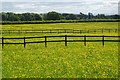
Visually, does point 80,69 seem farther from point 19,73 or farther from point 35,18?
point 35,18

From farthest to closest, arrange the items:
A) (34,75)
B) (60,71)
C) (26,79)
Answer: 1. (60,71)
2. (34,75)
3. (26,79)

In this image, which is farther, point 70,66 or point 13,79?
point 70,66

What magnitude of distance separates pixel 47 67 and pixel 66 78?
354 centimetres

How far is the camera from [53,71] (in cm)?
1605

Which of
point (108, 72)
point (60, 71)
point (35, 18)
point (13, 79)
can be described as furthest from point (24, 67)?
point (35, 18)

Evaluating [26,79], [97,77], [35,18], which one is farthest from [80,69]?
[35,18]

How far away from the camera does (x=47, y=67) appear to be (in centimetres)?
1745

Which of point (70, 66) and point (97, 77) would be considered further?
point (70, 66)

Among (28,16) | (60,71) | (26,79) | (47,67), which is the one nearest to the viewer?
(26,79)

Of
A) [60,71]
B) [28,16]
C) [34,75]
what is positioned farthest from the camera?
[28,16]

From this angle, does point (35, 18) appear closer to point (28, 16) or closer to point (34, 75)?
point (28, 16)

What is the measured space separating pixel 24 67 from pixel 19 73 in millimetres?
1996

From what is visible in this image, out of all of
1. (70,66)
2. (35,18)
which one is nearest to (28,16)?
(35,18)

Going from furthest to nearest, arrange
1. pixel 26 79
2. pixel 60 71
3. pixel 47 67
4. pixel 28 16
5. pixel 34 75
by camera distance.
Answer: pixel 28 16, pixel 47 67, pixel 60 71, pixel 34 75, pixel 26 79
